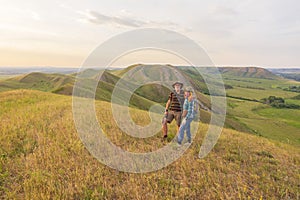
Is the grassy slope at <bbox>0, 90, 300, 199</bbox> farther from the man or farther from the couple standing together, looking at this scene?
the man

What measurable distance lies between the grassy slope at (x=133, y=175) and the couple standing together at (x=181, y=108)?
0.87m

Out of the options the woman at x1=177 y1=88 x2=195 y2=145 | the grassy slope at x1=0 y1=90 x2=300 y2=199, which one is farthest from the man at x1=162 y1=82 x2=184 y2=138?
the grassy slope at x1=0 y1=90 x2=300 y2=199

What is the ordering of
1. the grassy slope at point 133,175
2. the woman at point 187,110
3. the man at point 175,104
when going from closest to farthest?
the grassy slope at point 133,175 < the woman at point 187,110 < the man at point 175,104

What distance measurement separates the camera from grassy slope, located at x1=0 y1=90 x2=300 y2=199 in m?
5.63

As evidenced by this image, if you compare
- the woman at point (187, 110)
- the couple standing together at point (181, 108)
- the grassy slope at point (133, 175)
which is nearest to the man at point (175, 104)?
the couple standing together at point (181, 108)

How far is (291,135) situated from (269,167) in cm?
8253

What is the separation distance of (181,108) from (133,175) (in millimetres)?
3822

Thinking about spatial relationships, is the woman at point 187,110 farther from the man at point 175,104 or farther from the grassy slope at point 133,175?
the grassy slope at point 133,175

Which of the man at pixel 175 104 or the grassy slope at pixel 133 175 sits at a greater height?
the man at pixel 175 104

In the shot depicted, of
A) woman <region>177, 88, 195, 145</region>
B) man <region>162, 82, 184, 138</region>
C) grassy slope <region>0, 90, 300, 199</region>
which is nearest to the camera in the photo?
grassy slope <region>0, 90, 300, 199</region>

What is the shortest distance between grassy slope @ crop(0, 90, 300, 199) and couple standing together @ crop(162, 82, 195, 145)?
2.87ft

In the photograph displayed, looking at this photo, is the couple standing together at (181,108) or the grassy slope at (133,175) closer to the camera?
the grassy slope at (133,175)

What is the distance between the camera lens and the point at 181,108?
30.7 ft

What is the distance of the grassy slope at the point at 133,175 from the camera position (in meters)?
5.63
